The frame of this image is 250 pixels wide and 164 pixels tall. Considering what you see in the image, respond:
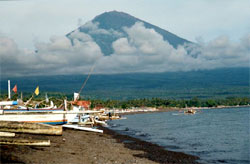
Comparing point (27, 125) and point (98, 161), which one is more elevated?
point (27, 125)

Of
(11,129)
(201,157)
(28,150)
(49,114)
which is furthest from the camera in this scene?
(49,114)

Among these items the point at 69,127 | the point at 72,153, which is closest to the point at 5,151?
the point at 72,153

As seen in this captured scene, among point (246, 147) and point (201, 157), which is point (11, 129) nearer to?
point (201, 157)

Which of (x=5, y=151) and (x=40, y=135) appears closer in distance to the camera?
(x=5, y=151)

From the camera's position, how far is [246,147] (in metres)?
34.4

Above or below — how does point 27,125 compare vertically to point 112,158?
above

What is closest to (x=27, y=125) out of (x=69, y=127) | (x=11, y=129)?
(x=11, y=129)

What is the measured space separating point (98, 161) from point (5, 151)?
5377 millimetres

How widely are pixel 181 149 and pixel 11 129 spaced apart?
16.2 meters

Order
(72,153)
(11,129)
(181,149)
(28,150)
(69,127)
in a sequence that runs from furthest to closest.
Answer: (69,127), (181,149), (11,129), (72,153), (28,150)

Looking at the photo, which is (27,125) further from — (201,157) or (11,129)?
(201,157)

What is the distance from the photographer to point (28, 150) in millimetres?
18812

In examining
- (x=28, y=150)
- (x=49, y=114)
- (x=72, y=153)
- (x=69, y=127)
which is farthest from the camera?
(x=69, y=127)

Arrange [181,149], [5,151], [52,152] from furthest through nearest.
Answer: [181,149] → [52,152] → [5,151]
